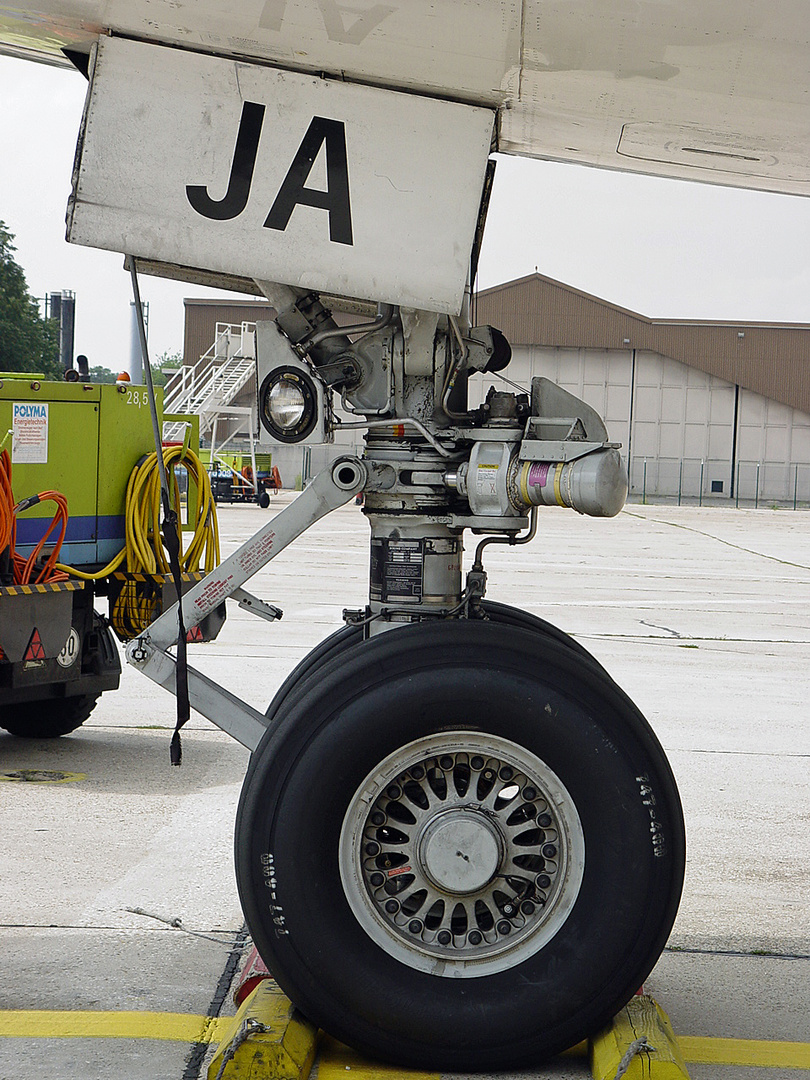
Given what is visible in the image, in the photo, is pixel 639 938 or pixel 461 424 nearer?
pixel 639 938

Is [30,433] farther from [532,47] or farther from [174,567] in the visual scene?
[532,47]

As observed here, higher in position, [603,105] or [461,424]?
[603,105]

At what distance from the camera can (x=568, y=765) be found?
2682 millimetres

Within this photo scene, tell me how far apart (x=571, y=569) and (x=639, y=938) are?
13.3 m

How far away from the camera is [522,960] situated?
2.69m

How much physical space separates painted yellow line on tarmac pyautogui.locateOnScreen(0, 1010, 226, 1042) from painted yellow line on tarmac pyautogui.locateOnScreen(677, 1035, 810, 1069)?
1190 millimetres

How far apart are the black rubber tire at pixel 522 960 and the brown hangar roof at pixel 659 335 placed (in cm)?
4081

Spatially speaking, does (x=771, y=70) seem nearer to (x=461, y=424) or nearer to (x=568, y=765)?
(x=461, y=424)

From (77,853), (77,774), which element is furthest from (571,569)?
(77,853)

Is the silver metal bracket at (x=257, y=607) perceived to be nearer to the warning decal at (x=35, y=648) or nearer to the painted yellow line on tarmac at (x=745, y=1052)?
the painted yellow line on tarmac at (x=745, y=1052)

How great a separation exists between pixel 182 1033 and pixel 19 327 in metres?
50.6

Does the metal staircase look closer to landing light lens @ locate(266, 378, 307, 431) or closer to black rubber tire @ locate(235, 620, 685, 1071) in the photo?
landing light lens @ locate(266, 378, 307, 431)

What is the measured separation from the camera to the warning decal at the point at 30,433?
5.87 metres

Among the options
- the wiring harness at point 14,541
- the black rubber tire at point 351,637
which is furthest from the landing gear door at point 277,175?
the wiring harness at point 14,541
